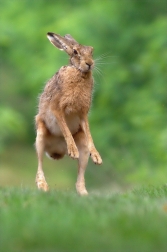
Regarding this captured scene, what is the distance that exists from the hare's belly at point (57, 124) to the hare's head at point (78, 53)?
1.94 feet

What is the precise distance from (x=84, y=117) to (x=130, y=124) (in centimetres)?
969

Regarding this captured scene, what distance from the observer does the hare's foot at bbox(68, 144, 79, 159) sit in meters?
10.3

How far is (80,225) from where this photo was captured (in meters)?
7.35

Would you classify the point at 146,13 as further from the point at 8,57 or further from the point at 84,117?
the point at 84,117

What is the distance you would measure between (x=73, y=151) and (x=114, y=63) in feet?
32.0

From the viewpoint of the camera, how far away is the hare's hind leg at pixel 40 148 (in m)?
10.6

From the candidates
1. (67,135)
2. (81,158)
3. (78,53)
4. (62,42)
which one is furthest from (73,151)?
(62,42)

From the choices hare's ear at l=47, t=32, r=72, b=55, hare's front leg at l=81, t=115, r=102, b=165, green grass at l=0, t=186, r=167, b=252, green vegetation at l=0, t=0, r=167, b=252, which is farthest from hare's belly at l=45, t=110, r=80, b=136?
green vegetation at l=0, t=0, r=167, b=252

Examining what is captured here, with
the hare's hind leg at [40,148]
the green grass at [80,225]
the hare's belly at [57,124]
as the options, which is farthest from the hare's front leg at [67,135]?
the green grass at [80,225]

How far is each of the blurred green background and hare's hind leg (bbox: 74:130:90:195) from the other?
7648 millimetres

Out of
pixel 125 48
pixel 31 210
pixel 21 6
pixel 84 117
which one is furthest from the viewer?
pixel 21 6

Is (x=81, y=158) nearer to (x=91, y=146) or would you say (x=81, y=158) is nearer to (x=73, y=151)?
(x=91, y=146)

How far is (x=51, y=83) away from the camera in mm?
11219

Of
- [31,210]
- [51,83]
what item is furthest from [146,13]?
[31,210]
